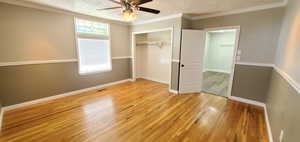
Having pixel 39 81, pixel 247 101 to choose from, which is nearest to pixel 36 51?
pixel 39 81

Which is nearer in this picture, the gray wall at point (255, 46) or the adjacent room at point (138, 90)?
the adjacent room at point (138, 90)

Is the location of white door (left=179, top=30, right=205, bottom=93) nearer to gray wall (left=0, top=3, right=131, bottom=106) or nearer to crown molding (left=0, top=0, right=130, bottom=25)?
crown molding (left=0, top=0, right=130, bottom=25)

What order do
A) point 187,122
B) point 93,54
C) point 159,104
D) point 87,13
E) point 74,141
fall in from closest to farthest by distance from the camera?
point 74,141, point 187,122, point 159,104, point 87,13, point 93,54

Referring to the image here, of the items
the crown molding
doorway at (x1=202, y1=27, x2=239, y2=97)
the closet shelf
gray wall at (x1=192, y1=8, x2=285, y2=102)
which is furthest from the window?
doorway at (x1=202, y1=27, x2=239, y2=97)

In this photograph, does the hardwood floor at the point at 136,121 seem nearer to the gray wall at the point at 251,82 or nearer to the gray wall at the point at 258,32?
the gray wall at the point at 251,82

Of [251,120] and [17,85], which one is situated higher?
[17,85]

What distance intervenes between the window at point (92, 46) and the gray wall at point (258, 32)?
12.4ft

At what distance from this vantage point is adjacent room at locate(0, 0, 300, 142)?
1.94 metres

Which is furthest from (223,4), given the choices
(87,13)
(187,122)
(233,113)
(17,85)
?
(17,85)

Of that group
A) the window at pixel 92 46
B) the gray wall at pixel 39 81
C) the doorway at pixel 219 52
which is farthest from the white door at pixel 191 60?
the doorway at pixel 219 52

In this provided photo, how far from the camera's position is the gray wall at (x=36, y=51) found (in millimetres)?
2559

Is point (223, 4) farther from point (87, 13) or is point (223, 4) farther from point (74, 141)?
point (74, 141)

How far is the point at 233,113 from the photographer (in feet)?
8.78

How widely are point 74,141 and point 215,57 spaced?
25.1 feet
